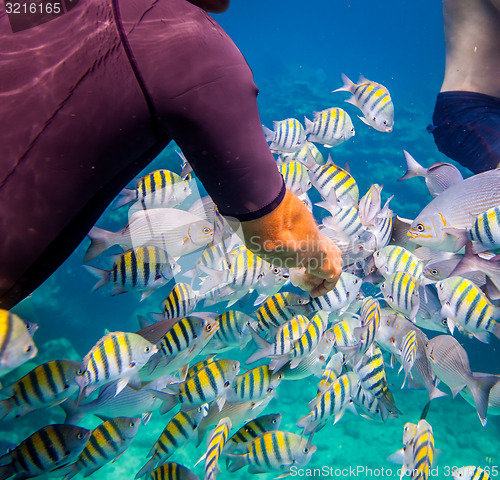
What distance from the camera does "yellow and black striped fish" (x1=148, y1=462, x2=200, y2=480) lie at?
2.62 metres

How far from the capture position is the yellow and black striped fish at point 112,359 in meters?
2.35

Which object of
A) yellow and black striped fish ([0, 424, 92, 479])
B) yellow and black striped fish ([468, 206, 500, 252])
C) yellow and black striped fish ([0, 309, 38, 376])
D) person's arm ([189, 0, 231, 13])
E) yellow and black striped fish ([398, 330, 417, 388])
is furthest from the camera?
yellow and black striped fish ([398, 330, 417, 388])

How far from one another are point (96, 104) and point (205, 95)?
0.31 meters

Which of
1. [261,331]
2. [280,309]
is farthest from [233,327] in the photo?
[280,309]

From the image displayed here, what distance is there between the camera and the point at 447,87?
11.9 ft

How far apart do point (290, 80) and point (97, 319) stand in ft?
89.2

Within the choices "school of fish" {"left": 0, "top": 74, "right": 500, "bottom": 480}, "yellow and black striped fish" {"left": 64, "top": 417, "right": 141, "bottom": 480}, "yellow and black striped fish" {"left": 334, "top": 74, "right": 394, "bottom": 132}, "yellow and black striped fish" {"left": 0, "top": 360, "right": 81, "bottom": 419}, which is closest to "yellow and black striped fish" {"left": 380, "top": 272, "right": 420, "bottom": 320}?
"school of fish" {"left": 0, "top": 74, "right": 500, "bottom": 480}

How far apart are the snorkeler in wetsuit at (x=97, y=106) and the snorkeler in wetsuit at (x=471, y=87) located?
2.99 m

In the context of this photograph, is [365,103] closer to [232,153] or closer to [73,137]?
[232,153]

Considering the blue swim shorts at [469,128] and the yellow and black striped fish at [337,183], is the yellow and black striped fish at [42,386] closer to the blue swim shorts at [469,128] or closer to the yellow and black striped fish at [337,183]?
the yellow and black striped fish at [337,183]

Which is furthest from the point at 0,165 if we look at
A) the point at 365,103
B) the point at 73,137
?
the point at 365,103

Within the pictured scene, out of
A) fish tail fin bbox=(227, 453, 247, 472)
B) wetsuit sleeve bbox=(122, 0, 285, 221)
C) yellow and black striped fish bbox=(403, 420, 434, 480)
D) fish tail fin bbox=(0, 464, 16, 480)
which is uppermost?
wetsuit sleeve bbox=(122, 0, 285, 221)

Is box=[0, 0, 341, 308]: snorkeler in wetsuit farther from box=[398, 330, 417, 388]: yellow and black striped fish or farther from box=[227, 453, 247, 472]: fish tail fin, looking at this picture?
box=[227, 453, 247, 472]: fish tail fin

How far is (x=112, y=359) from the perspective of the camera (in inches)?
93.0
